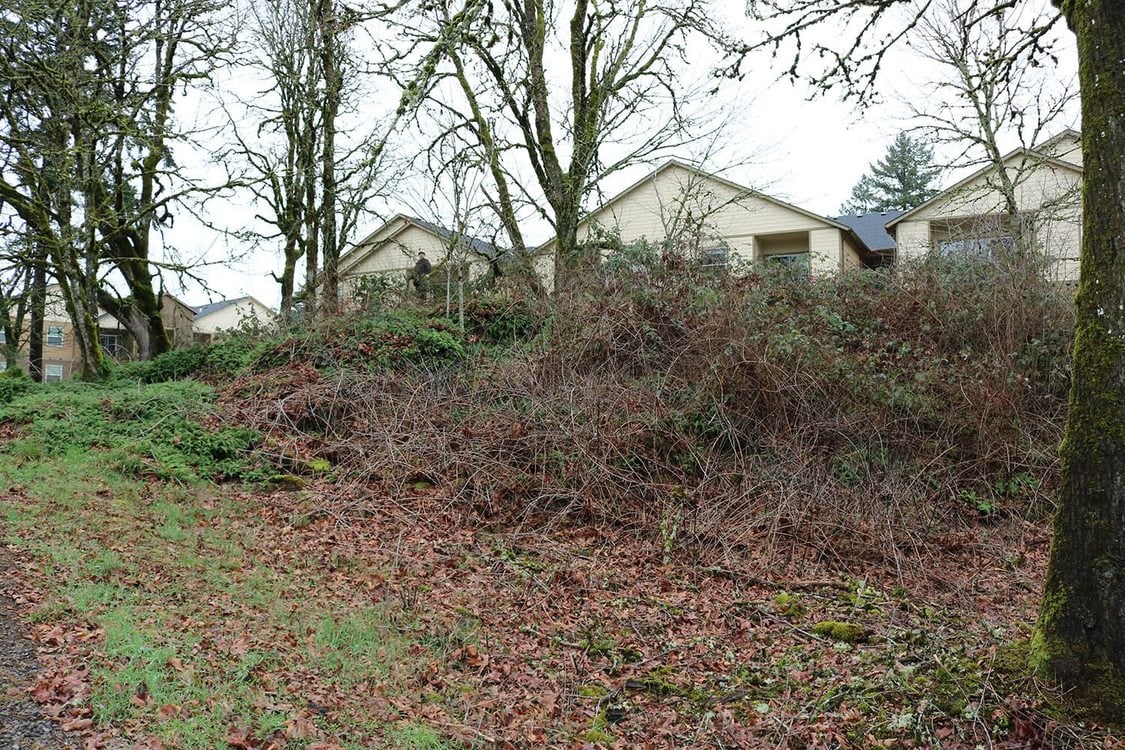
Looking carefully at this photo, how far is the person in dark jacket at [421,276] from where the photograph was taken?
1462 centimetres

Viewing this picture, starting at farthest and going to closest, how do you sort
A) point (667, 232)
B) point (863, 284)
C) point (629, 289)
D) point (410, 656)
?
1. point (667, 232)
2. point (863, 284)
3. point (629, 289)
4. point (410, 656)

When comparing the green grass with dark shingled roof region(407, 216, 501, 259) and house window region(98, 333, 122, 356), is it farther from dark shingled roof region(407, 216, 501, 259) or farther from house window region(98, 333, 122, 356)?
dark shingled roof region(407, 216, 501, 259)

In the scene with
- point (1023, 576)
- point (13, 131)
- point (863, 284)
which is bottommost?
point (1023, 576)

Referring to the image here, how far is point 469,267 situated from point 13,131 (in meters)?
7.67

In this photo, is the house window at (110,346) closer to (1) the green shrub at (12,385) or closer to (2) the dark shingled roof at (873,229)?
(1) the green shrub at (12,385)

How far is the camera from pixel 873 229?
1019 inches

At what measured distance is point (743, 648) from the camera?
5.48 metres

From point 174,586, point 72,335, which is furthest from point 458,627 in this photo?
point 72,335

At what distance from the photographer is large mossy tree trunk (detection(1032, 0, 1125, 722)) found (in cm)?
372

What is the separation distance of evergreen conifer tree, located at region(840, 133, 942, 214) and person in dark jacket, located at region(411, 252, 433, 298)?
3536 centimetres

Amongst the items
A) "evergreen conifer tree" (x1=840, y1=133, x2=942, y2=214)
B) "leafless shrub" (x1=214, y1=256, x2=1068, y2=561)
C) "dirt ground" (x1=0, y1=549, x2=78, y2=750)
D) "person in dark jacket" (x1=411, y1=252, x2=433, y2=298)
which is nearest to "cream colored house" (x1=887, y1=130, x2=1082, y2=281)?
"leafless shrub" (x1=214, y1=256, x2=1068, y2=561)

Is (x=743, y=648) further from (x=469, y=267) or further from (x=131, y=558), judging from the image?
(x=469, y=267)

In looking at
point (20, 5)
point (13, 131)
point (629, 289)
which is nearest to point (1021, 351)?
point (629, 289)

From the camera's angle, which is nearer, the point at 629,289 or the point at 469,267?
the point at 629,289
